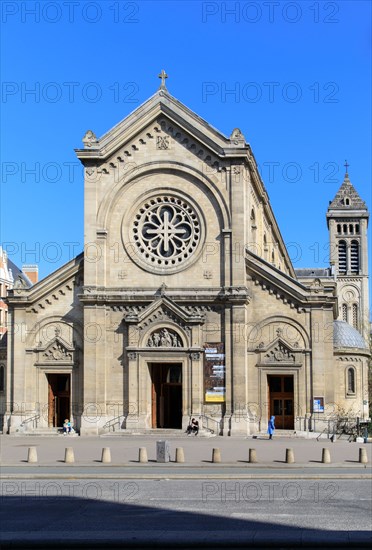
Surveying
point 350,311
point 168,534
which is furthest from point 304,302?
point 350,311

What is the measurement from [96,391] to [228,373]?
7.83m

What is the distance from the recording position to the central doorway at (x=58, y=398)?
2303 inches

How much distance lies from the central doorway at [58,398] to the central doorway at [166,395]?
5.33m

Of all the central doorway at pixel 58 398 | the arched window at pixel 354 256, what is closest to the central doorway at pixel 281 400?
the central doorway at pixel 58 398

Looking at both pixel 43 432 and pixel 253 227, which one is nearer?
pixel 43 432

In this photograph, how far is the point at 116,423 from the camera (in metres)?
56.3

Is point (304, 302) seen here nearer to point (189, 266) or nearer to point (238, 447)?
point (189, 266)

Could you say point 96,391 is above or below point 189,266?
below

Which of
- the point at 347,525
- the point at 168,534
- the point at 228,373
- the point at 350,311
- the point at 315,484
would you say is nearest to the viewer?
the point at 168,534

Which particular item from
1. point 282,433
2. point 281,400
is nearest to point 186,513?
point 282,433

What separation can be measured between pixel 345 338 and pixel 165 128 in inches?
746

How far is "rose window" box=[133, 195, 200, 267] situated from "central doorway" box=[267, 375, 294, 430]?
9.25m

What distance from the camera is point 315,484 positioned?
29.7 meters

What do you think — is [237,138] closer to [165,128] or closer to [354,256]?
[165,128]
